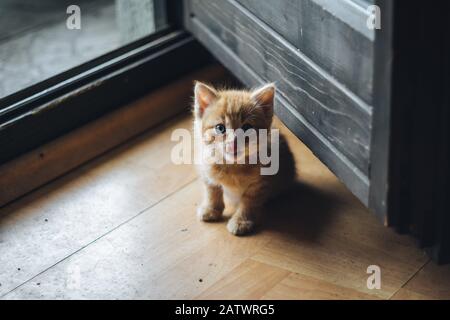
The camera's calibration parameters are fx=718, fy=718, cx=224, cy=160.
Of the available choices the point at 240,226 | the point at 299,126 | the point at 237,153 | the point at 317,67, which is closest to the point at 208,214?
the point at 240,226

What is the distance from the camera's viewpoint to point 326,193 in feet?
5.99

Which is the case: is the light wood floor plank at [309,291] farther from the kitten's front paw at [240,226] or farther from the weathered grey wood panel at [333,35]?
the weathered grey wood panel at [333,35]

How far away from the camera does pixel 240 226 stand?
1.69m

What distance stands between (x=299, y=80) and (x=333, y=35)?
199mm

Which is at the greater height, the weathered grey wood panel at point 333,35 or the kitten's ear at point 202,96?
the weathered grey wood panel at point 333,35

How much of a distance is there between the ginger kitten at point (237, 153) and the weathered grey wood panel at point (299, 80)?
0.23ft

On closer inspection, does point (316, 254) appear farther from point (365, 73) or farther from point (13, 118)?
point (13, 118)

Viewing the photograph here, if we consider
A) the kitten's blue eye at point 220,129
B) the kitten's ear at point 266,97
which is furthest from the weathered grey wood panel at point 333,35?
the kitten's blue eye at point 220,129

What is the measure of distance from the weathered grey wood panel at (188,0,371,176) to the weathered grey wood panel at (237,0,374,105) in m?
0.02

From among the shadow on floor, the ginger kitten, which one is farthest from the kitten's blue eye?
the shadow on floor

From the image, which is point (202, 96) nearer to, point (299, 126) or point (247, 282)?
point (299, 126)

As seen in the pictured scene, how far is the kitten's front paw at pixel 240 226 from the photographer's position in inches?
66.4

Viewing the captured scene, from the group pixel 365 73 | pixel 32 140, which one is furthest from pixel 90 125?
pixel 365 73
